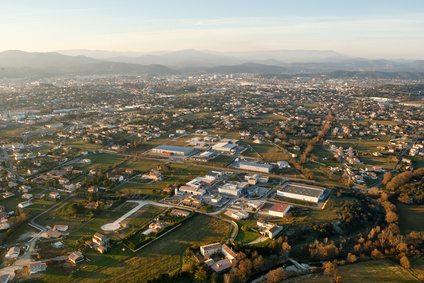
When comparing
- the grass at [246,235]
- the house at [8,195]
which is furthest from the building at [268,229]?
the house at [8,195]

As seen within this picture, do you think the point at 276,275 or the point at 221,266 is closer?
the point at 276,275

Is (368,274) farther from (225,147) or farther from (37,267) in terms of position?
(225,147)

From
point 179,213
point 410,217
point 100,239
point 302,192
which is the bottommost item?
point 410,217

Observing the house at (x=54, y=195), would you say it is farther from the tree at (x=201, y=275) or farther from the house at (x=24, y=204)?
the tree at (x=201, y=275)

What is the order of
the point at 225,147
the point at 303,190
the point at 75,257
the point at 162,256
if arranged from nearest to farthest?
the point at 75,257 → the point at 162,256 → the point at 303,190 → the point at 225,147

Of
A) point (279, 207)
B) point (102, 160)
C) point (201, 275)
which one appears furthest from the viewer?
point (102, 160)

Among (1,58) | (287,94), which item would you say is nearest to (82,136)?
(287,94)

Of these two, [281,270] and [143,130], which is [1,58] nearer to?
[143,130]

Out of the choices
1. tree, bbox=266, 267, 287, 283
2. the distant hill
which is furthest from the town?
the distant hill

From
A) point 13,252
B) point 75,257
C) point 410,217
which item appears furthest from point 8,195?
point 410,217
